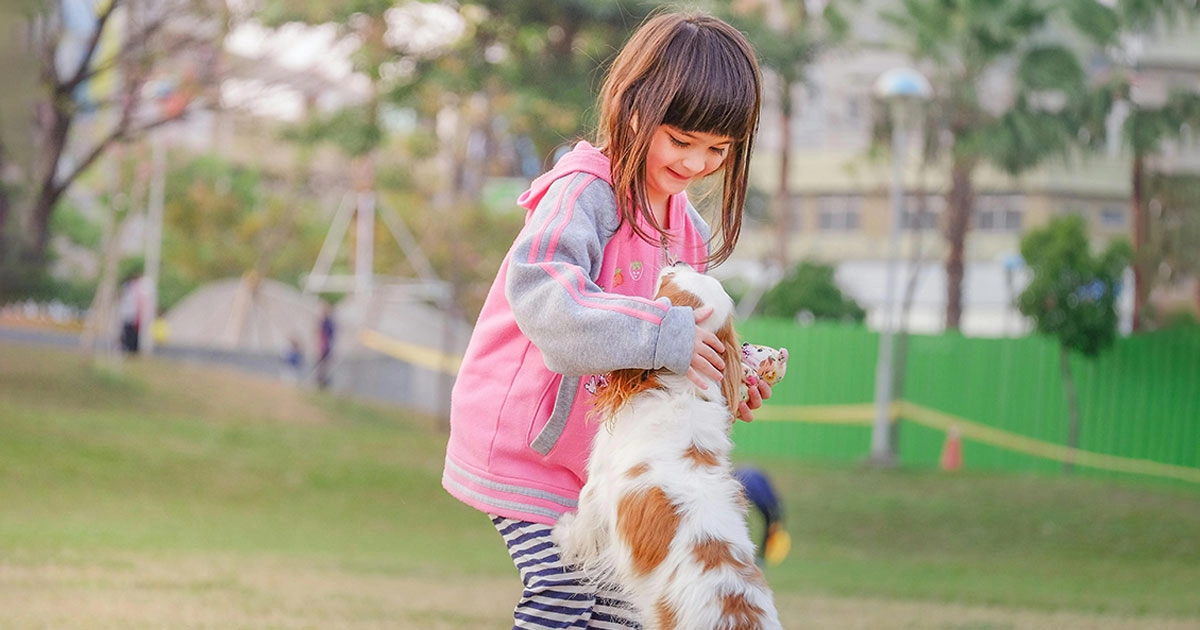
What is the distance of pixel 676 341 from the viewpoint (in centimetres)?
236

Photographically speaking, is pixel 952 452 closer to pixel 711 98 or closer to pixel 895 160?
pixel 895 160

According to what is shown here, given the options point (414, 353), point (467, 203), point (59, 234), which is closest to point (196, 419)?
point (414, 353)

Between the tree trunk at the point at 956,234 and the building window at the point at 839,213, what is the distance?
2206 centimetres

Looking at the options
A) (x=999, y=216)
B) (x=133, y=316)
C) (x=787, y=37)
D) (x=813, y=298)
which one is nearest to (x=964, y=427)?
(x=813, y=298)

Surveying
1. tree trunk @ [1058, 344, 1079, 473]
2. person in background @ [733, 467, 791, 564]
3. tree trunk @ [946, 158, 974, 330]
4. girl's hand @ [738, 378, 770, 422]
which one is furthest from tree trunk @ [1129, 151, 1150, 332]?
girl's hand @ [738, 378, 770, 422]

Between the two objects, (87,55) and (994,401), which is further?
(994,401)

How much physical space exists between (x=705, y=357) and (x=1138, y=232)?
13.3 metres

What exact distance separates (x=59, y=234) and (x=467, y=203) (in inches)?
333

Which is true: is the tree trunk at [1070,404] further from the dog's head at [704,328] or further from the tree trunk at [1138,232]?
the dog's head at [704,328]

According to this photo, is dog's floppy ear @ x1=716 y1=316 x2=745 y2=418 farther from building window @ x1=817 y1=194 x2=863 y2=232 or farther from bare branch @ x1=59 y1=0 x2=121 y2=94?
building window @ x1=817 y1=194 x2=863 y2=232

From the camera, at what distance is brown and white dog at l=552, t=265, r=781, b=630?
2.31m

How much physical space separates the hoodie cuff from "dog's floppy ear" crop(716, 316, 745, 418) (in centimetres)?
11

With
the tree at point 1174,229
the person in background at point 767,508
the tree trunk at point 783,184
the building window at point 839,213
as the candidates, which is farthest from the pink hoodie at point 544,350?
the building window at point 839,213

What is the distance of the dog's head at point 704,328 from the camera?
246 centimetres
